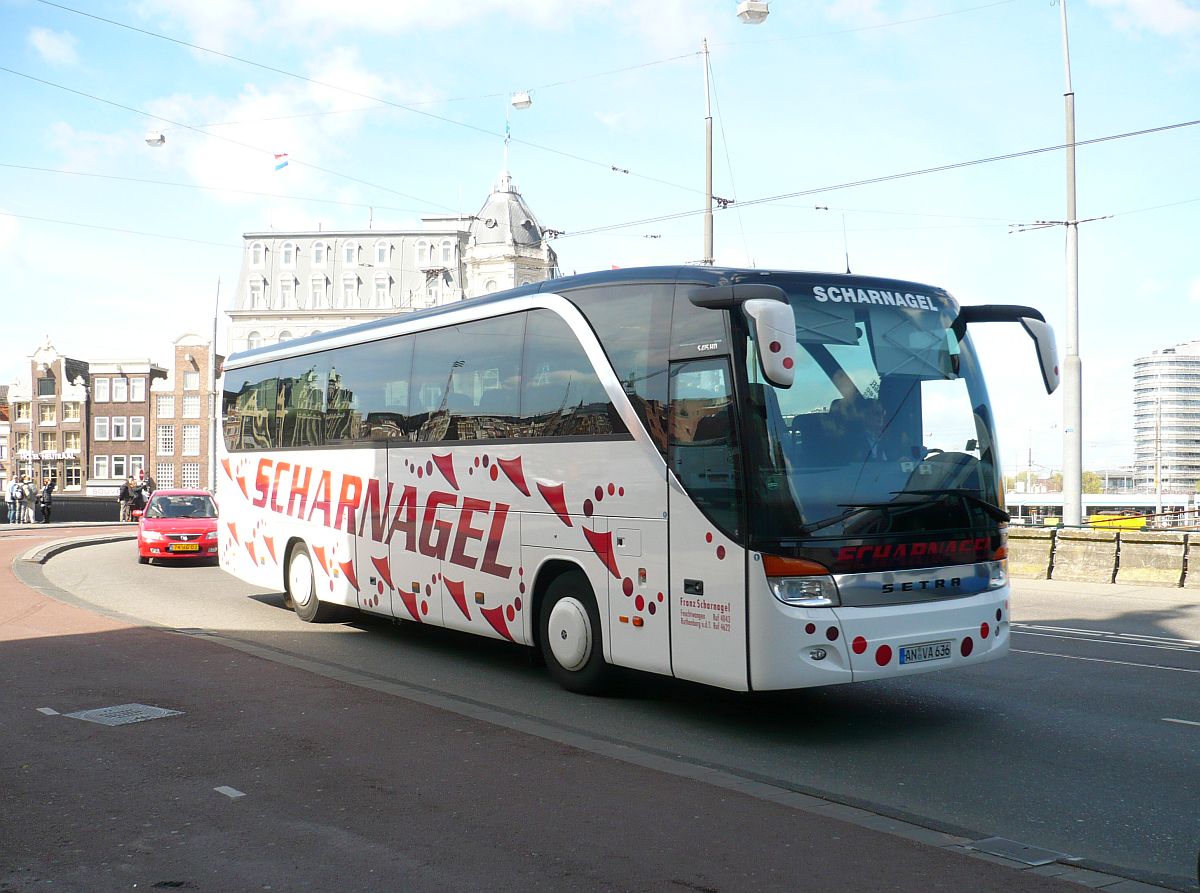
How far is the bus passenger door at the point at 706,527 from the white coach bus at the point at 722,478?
0.02 meters

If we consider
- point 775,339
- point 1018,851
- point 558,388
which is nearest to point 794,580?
point 775,339

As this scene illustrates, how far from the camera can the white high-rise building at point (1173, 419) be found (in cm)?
16825

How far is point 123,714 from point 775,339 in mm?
5431

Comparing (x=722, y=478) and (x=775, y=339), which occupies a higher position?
(x=775, y=339)

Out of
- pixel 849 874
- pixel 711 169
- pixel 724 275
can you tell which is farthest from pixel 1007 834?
pixel 711 169

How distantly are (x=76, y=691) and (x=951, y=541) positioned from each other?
6.92 m

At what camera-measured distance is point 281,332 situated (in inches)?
4417

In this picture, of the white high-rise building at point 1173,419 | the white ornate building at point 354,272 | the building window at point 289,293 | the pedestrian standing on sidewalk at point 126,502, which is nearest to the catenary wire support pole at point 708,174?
the pedestrian standing on sidewalk at point 126,502

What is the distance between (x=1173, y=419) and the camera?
172 meters

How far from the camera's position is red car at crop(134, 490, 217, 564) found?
24312 mm

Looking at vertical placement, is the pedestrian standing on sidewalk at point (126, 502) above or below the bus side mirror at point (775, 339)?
below

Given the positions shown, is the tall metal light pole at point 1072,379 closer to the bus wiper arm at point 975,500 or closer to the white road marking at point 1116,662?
the white road marking at point 1116,662

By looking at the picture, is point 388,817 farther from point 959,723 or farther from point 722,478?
point 959,723

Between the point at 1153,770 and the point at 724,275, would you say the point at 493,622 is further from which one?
the point at 1153,770
